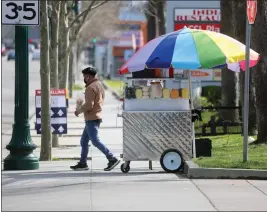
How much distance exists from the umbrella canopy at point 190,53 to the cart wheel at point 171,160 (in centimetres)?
144

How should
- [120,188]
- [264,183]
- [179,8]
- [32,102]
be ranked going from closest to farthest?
[120,188] < [264,183] < [179,8] < [32,102]

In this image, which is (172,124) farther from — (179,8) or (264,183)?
(179,8)

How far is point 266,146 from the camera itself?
1553 centimetres

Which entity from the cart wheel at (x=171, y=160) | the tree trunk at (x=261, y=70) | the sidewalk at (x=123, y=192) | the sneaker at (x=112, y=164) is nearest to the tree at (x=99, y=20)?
the tree trunk at (x=261, y=70)

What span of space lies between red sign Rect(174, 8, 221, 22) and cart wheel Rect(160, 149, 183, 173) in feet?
68.7

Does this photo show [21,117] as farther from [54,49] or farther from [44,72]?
[54,49]

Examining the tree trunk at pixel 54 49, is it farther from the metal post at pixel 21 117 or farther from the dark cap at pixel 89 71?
the dark cap at pixel 89 71

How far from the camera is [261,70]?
16.3 meters

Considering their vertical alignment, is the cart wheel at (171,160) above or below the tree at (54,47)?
below

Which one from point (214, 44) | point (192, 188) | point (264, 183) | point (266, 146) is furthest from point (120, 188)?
point (266, 146)

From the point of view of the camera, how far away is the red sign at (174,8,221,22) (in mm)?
33625

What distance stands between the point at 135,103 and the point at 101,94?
0.70 meters

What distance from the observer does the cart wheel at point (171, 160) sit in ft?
43.0

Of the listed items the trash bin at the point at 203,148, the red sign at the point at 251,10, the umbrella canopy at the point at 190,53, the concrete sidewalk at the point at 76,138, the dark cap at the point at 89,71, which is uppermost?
the red sign at the point at 251,10
